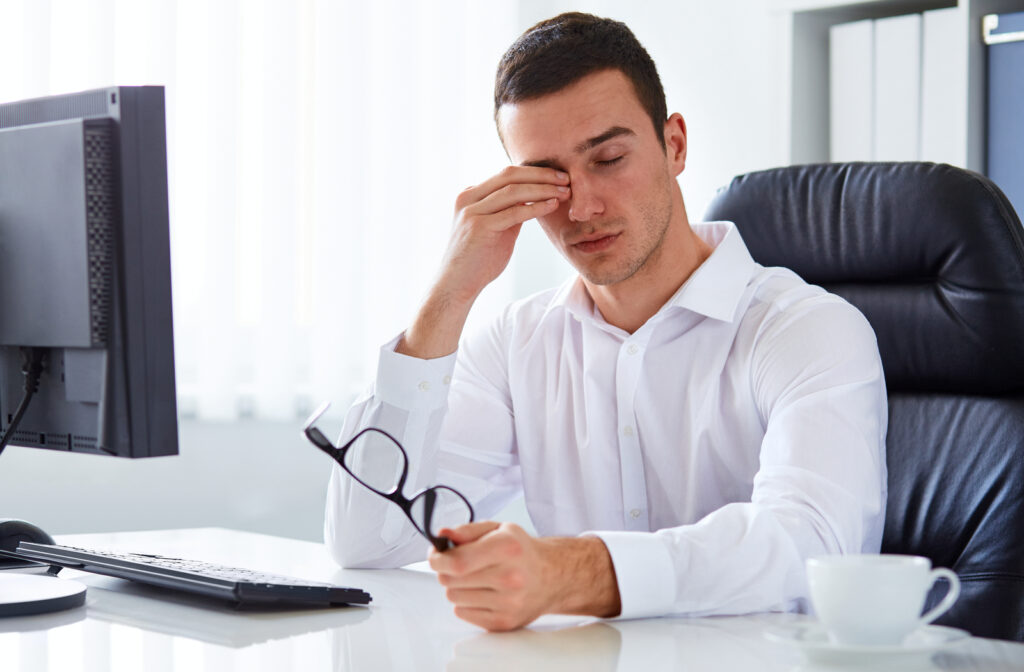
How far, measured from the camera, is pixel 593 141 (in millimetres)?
1369

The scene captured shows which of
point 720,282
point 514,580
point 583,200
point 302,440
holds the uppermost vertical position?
point 583,200

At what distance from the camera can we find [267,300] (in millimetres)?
2389

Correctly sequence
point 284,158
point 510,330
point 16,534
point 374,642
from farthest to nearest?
point 284,158 < point 510,330 < point 16,534 < point 374,642

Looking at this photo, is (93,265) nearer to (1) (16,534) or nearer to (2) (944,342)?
(1) (16,534)

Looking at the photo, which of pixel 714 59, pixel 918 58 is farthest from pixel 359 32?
pixel 918 58

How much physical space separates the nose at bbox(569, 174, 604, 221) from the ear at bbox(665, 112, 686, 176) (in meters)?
0.20

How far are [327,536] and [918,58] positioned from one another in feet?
4.64

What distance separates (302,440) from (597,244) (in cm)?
129

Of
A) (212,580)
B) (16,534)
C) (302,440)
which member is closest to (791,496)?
(212,580)

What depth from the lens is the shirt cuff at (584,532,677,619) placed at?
942mm

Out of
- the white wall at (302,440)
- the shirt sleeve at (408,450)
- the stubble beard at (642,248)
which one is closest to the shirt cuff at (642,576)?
the shirt sleeve at (408,450)

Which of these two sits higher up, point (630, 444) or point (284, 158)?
point (284, 158)

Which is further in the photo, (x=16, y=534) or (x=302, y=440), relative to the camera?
(x=302, y=440)

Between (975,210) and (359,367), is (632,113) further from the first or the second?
(359,367)
